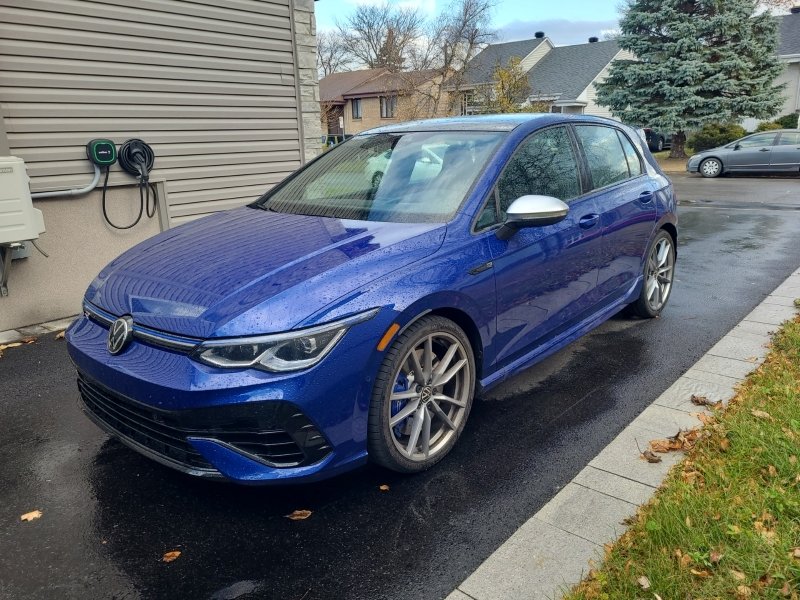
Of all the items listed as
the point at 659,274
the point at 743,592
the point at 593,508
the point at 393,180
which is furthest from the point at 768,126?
the point at 743,592

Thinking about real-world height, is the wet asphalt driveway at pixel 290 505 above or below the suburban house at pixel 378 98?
below

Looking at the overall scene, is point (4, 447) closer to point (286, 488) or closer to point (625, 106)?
point (286, 488)

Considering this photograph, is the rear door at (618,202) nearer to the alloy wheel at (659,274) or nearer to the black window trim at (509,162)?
the black window trim at (509,162)

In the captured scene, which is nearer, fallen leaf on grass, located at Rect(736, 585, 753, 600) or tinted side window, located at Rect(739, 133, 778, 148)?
fallen leaf on grass, located at Rect(736, 585, 753, 600)

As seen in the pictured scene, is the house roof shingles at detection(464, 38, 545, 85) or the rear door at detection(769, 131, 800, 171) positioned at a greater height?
the house roof shingles at detection(464, 38, 545, 85)

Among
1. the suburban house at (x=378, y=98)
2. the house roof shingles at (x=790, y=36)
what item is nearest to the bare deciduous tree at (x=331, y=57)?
the suburban house at (x=378, y=98)

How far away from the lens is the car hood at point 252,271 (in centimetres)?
252

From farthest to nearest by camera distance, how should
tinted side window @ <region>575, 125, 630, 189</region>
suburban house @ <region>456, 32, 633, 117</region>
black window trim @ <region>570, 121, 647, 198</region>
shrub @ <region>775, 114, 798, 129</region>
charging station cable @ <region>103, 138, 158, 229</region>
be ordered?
suburban house @ <region>456, 32, 633, 117</region>
shrub @ <region>775, 114, 798, 129</region>
charging station cable @ <region>103, 138, 158, 229</region>
tinted side window @ <region>575, 125, 630, 189</region>
black window trim @ <region>570, 121, 647, 198</region>

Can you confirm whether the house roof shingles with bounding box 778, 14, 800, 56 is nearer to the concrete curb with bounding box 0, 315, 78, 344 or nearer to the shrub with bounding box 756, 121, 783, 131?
the shrub with bounding box 756, 121, 783, 131

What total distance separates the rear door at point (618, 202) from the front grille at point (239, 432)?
8.23 feet

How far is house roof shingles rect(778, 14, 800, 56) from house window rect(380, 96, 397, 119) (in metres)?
22.9

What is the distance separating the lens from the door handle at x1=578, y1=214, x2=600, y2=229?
3894 mm

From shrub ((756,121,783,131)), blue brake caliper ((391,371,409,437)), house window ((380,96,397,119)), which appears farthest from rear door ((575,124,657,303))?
house window ((380,96,397,119))

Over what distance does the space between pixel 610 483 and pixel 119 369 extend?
2.24m
